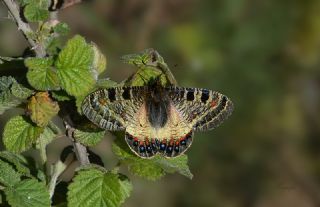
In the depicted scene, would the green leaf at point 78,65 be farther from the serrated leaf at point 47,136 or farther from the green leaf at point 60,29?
the serrated leaf at point 47,136

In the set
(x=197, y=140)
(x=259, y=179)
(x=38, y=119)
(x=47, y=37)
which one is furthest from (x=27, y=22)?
(x=259, y=179)

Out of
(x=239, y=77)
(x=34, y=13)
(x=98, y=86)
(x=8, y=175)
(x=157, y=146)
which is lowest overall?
(x=239, y=77)

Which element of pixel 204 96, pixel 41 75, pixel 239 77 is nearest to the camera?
pixel 41 75

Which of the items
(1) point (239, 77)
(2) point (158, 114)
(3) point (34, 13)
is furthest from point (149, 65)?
(1) point (239, 77)

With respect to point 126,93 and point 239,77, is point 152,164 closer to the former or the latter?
point 126,93

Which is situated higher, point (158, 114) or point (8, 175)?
point (158, 114)

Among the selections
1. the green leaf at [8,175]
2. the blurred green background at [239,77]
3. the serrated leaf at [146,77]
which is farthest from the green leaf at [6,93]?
the blurred green background at [239,77]

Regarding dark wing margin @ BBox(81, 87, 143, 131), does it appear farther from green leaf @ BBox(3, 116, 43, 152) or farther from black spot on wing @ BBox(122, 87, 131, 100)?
green leaf @ BBox(3, 116, 43, 152)

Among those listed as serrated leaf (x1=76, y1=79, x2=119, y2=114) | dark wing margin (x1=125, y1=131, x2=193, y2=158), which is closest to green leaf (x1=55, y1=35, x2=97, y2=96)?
serrated leaf (x1=76, y1=79, x2=119, y2=114)
